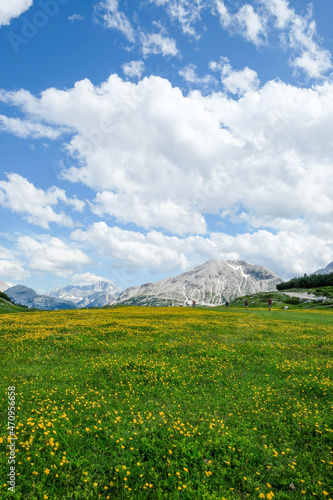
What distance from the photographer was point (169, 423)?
→ 486 inches

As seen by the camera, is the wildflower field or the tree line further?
the tree line

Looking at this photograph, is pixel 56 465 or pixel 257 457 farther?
pixel 257 457

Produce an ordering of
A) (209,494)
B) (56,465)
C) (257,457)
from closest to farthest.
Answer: (209,494) → (56,465) → (257,457)

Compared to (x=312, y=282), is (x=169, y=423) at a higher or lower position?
lower

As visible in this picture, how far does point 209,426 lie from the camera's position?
12117 mm

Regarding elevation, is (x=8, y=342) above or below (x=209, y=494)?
above

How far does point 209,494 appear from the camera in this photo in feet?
28.2

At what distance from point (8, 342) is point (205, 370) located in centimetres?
2022

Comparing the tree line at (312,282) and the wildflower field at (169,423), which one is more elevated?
the tree line at (312,282)

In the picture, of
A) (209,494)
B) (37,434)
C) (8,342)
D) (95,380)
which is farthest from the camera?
(8,342)

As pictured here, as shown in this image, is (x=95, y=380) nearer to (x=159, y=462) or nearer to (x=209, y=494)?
(x=159, y=462)

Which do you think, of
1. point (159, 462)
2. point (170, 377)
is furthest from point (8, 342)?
point (159, 462)

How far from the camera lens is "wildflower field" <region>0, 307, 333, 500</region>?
905 cm

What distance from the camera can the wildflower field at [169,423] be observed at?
29.7ft
